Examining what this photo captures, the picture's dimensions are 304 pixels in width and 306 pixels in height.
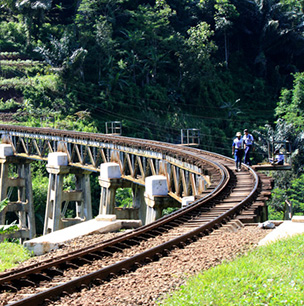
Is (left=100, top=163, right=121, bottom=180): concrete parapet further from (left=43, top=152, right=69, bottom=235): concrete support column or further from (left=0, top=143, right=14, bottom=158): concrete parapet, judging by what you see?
(left=0, top=143, right=14, bottom=158): concrete parapet

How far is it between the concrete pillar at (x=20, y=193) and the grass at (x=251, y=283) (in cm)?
2447

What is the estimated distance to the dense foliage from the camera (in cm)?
5138

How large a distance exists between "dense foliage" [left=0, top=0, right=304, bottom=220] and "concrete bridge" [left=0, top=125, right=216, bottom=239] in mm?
14251

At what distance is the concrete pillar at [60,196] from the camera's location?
2677 centimetres

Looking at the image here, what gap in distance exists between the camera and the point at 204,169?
56.2 feet

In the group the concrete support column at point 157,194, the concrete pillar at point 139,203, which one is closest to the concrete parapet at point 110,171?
the concrete pillar at point 139,203

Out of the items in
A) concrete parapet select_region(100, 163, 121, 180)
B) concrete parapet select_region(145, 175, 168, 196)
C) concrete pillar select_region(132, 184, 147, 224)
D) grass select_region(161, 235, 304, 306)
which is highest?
→ concrete parapet select_region(100, 163, 121, 180)

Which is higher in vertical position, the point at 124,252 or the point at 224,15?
the point at 224,15

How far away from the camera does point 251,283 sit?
639 centimetres

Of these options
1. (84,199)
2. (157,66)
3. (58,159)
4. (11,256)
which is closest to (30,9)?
(157,66)

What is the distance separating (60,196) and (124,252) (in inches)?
723

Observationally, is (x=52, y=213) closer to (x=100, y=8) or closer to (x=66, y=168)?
(x=66, y=168)

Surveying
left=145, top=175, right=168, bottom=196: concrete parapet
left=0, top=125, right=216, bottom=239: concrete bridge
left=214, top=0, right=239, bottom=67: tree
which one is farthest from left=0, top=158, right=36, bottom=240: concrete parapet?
left=214, top=0, right=239, bottom=67: tree

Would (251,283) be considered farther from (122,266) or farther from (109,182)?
(109,182)
